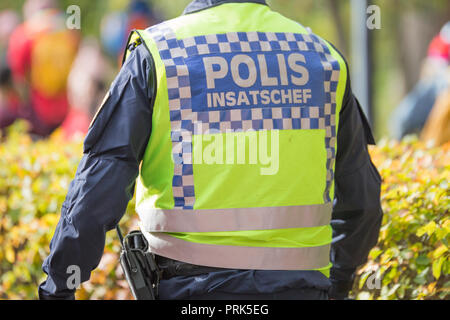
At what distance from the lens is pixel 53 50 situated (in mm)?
10219

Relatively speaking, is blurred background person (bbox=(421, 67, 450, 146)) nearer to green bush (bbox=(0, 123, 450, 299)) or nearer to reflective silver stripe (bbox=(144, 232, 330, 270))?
green bush (bbox=(0, 123, 450, 299))

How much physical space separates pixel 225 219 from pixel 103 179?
1.39 ft

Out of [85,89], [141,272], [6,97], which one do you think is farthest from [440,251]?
[6,97]

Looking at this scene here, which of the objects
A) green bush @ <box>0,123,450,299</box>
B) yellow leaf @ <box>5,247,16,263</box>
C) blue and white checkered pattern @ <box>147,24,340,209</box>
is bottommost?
yellow leaf @ <box>5,247,16,263</box>

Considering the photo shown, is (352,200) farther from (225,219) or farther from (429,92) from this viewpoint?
(429,92)

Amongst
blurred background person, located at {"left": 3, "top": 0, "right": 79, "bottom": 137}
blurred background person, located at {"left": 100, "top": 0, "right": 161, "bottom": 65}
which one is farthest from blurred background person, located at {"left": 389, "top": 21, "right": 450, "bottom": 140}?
blurred background person, located at {"left": 3, "top": 0, "right": 79, "bottom": 137}

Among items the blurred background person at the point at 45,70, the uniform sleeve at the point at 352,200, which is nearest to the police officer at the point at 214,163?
the uniform sleeve at the point at 352,200

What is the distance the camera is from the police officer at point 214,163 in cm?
246

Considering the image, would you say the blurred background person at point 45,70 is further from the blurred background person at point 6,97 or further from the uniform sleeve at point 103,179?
the uniform sleeve at point 103,179

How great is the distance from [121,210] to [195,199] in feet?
0.82

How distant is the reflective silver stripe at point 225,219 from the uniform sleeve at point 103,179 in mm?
156

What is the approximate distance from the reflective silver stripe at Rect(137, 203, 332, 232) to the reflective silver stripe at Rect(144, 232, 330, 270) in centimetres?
5

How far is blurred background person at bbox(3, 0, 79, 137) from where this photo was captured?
10.1 meters

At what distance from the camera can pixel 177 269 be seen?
2.56m
